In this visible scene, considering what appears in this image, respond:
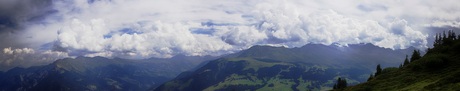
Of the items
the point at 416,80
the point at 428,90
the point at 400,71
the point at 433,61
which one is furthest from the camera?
the point at 400,71

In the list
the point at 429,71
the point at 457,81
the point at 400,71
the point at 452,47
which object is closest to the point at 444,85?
the point at 457,81

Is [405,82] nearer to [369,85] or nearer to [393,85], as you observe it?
[393,85]

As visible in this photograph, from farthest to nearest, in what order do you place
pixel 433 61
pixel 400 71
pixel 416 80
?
pixel 400 71, pixel 433 61, pixel 416 80

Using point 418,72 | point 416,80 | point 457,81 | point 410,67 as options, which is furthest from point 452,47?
point 457,81

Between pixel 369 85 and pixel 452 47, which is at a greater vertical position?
pixel 452 47

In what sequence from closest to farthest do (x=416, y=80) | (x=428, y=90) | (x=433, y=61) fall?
(x=428, y=90) → (x=416, y=80) → (x=433, y=61)

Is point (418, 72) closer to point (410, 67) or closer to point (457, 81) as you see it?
point (410, 67)

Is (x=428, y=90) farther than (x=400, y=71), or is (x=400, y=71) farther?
(x=400, y=71)

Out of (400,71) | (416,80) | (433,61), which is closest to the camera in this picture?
(416,80)

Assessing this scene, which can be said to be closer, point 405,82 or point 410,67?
point 405,82
